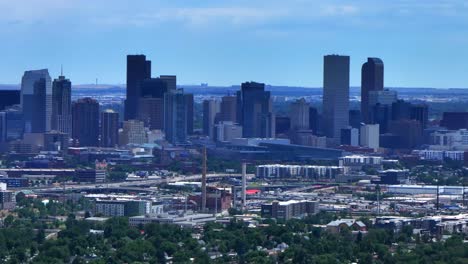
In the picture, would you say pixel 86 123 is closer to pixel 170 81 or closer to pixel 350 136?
pixel 170 81

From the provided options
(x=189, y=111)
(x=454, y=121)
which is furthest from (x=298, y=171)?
(x=454, y=121)

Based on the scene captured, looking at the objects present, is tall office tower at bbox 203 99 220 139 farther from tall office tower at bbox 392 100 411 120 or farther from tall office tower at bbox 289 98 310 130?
tall office tower at bbox 392 100 411 120

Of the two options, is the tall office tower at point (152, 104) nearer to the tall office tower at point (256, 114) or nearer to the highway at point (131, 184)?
the tall office tower at point (256, 114)

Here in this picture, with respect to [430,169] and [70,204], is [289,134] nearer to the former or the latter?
[430,169]

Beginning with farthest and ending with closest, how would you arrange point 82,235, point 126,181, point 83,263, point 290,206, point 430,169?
point 430,169
point 126,181
point 290,206
point 82,235
point 83,263

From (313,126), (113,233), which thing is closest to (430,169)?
(313,126)

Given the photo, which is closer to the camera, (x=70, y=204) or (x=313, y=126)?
(x=70, y=204)
